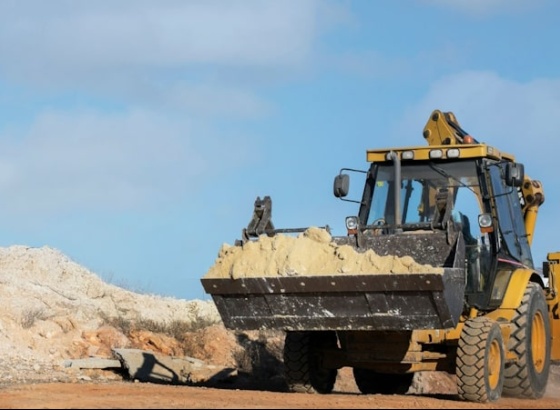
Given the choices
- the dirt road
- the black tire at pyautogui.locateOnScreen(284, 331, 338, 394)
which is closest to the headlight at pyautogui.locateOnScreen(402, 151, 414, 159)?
the black tire at pyautogui.locateOnScreen(284, 331, 338, 394)

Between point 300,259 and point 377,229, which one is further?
point 377,229

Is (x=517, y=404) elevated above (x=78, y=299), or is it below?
below

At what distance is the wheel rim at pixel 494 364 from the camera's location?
11.4m

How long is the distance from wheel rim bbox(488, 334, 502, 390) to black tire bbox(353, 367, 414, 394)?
10.4ft

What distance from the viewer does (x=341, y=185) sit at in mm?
12852

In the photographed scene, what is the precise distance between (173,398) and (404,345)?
2.88 metres

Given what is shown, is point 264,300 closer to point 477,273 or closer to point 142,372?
point 477,273

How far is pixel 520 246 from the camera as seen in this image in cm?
1330

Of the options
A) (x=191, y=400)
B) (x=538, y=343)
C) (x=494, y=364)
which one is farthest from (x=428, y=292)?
(x=538, y=343)

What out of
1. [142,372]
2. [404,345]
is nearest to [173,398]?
[404,345]

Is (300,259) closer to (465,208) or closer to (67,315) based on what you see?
(465,208)

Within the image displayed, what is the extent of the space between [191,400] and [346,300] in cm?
206

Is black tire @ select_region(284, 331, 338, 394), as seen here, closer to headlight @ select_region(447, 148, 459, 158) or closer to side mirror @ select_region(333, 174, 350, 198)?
side mirror @ select_region(333, 174, 350, 198)

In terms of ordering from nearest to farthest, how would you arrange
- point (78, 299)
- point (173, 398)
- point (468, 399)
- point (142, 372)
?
point (173, 398), point (468, 399), point (142, 372), point (78, 299)
